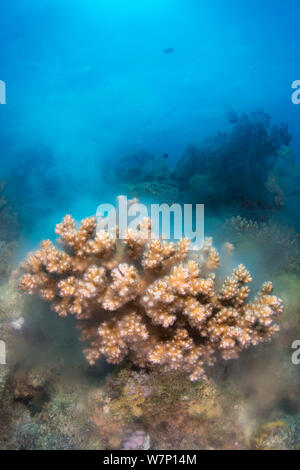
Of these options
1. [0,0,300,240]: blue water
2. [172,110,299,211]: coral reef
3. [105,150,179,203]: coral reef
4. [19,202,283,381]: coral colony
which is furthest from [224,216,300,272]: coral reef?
[0,0,300,240]: blue water

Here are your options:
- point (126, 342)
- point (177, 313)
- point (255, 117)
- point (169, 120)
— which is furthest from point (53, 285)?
point (169, 120)

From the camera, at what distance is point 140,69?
72.2 meters

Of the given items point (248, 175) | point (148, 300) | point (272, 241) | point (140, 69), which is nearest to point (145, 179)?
point (248, 175)

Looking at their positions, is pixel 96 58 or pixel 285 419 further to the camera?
pixel 96 58

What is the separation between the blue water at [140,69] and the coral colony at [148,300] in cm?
2784

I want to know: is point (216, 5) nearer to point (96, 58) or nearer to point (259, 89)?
point (259, 89)

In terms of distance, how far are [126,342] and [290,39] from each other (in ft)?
274

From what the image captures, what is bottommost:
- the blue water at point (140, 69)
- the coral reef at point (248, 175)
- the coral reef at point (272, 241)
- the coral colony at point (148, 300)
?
the coral colony at point (148, 300)

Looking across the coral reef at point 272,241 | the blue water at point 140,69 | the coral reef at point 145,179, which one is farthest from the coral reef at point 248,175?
the blue water at point 140,69

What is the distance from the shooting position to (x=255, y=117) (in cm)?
1388

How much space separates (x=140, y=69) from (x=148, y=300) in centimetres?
8218

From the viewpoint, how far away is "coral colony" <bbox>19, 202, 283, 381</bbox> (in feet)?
9.44

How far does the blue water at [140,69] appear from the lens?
4391 centimetres

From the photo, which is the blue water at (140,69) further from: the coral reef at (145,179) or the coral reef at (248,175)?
the coral reef at (248,175)
